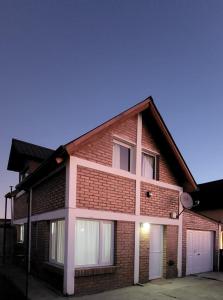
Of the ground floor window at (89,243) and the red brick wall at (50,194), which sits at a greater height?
the red brick wall at (50,194)

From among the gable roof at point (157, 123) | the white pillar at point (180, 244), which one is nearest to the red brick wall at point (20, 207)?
the gable roof at point (157, 123)

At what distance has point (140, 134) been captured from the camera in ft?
36.2

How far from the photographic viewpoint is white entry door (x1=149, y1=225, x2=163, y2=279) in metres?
10.9

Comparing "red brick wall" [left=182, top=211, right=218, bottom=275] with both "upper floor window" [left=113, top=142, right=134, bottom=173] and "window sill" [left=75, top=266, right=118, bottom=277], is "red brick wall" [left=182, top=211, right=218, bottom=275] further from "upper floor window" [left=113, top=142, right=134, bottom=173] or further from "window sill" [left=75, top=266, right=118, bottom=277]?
"window sill" [left=75, top=266, right=118, bottom=277]

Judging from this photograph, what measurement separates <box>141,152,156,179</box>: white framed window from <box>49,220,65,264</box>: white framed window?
378cm

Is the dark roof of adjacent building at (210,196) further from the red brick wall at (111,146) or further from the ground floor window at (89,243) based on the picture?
the ground floor window at (89,243)

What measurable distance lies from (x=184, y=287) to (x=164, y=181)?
4.00 meters

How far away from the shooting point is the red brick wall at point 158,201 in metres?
10.7

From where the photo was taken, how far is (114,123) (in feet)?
31.9

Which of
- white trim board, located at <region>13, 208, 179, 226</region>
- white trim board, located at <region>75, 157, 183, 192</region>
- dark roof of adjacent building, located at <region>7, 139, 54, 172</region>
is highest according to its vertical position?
dark roof of adjacent building, located at <region>7, 139, 54, 172</region>

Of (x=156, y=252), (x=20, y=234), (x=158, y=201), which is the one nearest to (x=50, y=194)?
(x=158, y=201)

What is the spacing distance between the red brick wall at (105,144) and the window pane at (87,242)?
6.67 feet

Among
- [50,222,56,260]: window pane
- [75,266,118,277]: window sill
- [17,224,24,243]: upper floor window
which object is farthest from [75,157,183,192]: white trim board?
[17,224,24,243]: upper floor window

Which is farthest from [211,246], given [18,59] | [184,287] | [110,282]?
[18,59]
